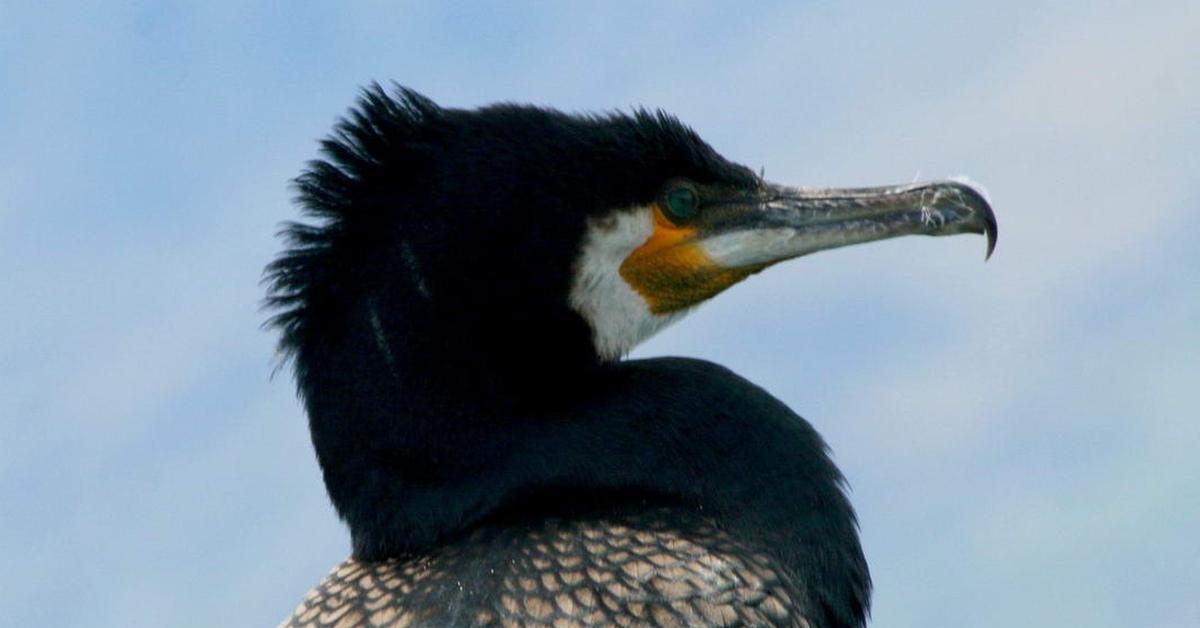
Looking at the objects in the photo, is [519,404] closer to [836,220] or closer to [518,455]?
[518,455]

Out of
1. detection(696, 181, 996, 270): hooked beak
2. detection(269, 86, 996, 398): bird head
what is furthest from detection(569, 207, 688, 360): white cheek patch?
detection(696, 181, 996, 270): hooked beak

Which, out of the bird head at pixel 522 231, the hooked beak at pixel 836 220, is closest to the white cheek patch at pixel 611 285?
the bird head at pixel 522 231

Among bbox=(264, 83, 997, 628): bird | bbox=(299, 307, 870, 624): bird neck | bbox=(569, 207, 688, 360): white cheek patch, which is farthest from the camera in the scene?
bbox=(569, 207, 688, 360): white cheek patch

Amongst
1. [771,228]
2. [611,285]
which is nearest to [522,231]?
[611,285]

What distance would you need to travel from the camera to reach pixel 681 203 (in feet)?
21.8

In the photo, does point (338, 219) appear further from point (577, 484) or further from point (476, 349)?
point (577, 484)

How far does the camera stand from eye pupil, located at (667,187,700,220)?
21.7 ft

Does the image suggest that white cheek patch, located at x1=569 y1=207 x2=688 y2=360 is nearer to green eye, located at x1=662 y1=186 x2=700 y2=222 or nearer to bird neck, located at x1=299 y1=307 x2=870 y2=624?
green eye, located at x1=662 y1=186 x2=700 y2=222

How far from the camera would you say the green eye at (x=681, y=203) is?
661 cm

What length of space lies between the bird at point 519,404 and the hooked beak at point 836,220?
339mm

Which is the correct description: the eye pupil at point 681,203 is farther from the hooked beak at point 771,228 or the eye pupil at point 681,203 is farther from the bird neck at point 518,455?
the bird neck at point 518,455

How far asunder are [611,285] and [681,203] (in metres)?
0.34

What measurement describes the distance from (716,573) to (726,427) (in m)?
0.55

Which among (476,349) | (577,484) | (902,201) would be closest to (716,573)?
(577,484)
